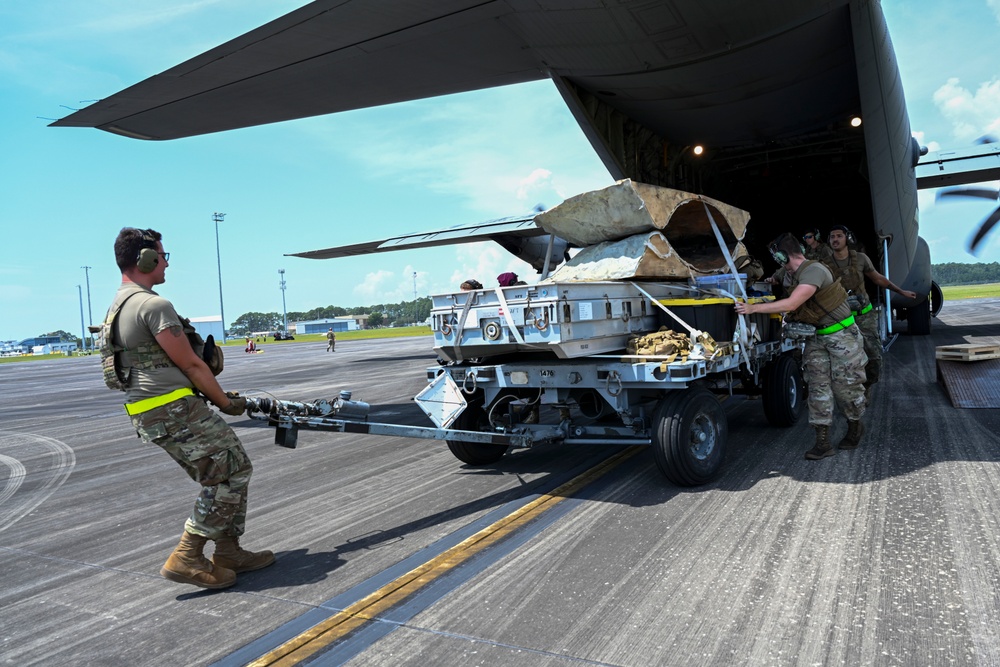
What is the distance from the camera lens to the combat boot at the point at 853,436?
6109mm

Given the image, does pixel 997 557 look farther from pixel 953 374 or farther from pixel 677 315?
pixel 953 374

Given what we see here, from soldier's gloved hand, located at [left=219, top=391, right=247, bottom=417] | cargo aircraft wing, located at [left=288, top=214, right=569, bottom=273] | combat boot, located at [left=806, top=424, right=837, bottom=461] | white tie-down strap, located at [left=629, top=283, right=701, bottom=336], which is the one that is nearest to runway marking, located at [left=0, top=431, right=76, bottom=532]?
soldier's gloved hand, located at [left=219, top=391, right=247, bottom=417]

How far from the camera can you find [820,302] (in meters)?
6.01

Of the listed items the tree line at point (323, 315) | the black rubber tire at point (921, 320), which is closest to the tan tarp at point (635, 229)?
the black rubber tire at point (921, 320)

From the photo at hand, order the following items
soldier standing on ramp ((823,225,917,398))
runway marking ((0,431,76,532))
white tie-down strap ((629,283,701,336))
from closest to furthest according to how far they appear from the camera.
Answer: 1. white tie-down strap ((629,283,701,336))
2. runway marking ((0,431,76,532))
3. soldier standing on ramp ((823,225,917,398))

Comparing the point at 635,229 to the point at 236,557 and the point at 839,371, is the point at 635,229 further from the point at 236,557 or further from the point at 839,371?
the point at 236,557

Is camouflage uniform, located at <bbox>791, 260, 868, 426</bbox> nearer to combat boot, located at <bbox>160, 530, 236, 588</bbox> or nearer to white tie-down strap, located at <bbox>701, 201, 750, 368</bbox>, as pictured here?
white tie-down strap, located at <bbox>701, 201, 750, 368</bbox>

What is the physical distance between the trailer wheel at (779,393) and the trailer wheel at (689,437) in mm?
2072

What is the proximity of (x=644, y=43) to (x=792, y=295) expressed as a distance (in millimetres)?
3691

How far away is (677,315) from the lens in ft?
18.6

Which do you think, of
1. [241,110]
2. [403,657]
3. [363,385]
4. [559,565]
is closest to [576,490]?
[559,565]

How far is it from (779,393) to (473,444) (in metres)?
3.57

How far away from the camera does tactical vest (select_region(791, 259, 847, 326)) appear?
19.6ft

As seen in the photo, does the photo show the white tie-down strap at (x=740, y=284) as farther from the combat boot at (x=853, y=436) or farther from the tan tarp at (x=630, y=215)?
the combat boot at (x=853, y=436)
